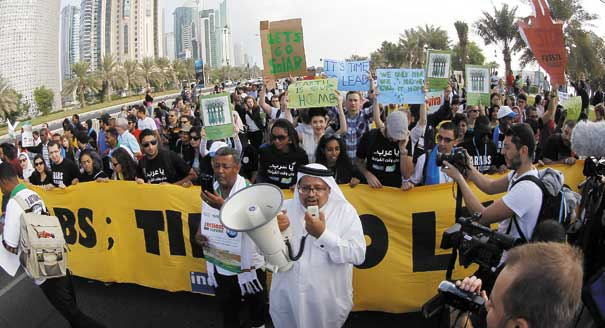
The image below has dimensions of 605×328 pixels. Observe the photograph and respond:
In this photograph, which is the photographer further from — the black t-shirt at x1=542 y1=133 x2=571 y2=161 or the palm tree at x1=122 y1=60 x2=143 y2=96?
the palm tree at x1=122 y1=60 x2=143 y2=96

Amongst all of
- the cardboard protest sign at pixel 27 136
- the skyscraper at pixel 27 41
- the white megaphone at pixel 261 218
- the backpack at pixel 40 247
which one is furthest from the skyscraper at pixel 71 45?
the white megaphone at pixel 261 218

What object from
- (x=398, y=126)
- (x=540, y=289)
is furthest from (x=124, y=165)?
(x=540, y=289)

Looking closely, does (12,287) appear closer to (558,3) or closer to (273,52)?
(273,52)

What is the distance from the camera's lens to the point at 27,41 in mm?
82250

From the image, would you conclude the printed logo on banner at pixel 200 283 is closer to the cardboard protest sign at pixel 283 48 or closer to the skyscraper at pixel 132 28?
the cardboard protest sign at pixel 283 48

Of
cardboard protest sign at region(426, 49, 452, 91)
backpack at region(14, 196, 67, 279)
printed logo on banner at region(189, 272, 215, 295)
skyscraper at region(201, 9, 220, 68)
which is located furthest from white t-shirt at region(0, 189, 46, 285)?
skyscraper at region(201, 9, 220, 68)

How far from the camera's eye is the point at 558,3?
2464 centimetres

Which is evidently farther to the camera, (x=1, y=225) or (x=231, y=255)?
(x=1, y=225)

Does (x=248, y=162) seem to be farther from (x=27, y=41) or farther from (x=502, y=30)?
(x=27, y=41)

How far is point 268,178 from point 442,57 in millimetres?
3259

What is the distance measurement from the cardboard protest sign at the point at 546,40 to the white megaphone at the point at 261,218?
16.9ft

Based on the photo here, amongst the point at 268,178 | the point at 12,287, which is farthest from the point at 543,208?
the point at 12,287

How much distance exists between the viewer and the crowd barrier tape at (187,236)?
4285 mm

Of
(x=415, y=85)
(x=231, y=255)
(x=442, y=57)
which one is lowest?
(x=231, y=255)
